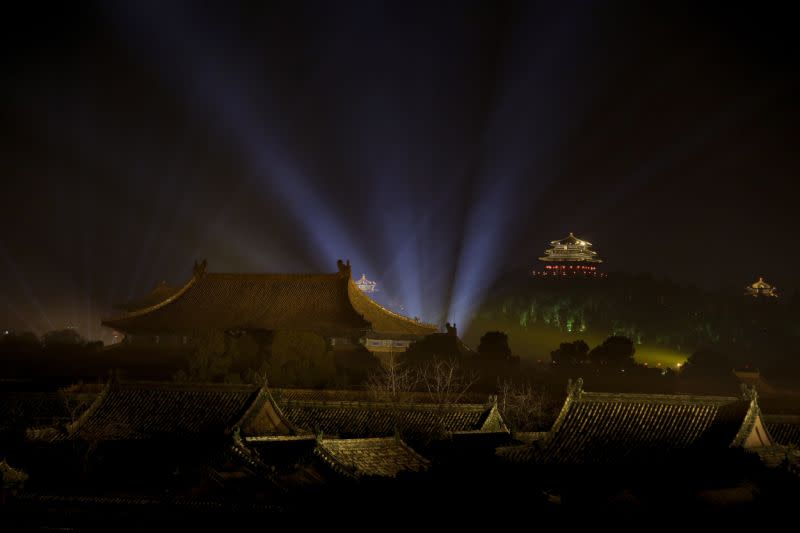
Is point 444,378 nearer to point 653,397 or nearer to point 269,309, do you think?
point 269,309

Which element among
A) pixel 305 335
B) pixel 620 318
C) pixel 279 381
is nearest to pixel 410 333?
pixel 305 335

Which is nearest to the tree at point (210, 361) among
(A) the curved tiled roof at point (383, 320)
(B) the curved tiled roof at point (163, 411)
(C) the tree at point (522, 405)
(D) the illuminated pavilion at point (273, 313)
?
(D) the illuminated pavilion at point (273, 313)

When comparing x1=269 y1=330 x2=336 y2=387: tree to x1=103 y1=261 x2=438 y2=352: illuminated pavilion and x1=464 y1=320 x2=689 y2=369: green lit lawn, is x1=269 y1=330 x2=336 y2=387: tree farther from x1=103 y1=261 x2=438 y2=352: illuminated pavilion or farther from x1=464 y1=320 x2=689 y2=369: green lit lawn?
x1=464 y1=320 x2=689 y2=369: green lit lawn

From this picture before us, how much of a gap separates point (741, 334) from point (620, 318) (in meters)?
12.1

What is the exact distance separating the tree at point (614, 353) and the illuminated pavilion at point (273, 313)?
45.1ft

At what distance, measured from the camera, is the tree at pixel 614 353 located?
59438 mm

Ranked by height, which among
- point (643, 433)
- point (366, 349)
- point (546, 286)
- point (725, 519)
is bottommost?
point (725, 519)

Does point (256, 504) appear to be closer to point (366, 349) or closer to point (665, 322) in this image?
point (366, 349)

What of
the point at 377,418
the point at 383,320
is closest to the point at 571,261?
the point at 383,320

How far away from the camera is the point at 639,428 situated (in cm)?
2614

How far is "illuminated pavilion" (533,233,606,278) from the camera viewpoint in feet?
361

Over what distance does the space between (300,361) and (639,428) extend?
64.8 ft

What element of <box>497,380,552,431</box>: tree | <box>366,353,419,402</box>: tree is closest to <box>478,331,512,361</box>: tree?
<box>497,380,552,431</box>: tree

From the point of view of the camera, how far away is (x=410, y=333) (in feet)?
167
